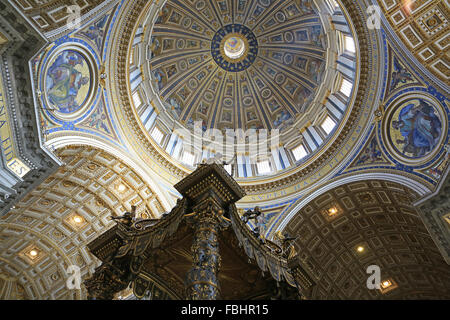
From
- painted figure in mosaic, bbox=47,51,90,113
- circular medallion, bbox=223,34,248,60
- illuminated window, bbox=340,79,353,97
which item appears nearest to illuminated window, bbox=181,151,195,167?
painted figure in mosaic, bbox=47,51,90,113

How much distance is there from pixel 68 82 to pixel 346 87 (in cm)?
1319

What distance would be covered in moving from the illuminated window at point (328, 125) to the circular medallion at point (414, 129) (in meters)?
3.70

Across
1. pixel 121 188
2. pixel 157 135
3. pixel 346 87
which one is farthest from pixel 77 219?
pixel 346 87

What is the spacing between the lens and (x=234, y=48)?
1067 inches

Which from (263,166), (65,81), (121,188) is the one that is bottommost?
(121,188)

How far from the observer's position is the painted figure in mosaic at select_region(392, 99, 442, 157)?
15.0 meters

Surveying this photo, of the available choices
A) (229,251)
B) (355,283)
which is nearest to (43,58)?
(229,251)

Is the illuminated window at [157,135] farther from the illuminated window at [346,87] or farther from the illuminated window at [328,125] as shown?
the illuminated window at [346,87]

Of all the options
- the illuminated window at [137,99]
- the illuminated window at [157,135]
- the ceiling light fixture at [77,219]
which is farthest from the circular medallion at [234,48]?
the ceiling light fixture at [77,219]

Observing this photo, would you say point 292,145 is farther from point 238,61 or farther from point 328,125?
point 238,61

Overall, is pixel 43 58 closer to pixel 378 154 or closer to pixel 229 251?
pixel 229 251

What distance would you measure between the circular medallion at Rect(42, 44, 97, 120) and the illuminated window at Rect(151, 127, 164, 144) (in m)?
5.30

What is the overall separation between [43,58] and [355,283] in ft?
58.1

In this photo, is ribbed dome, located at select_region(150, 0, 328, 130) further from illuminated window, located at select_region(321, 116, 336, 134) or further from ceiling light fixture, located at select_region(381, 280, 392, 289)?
ceiling light fixture, located at select_region(381, 280, 392, 289)
